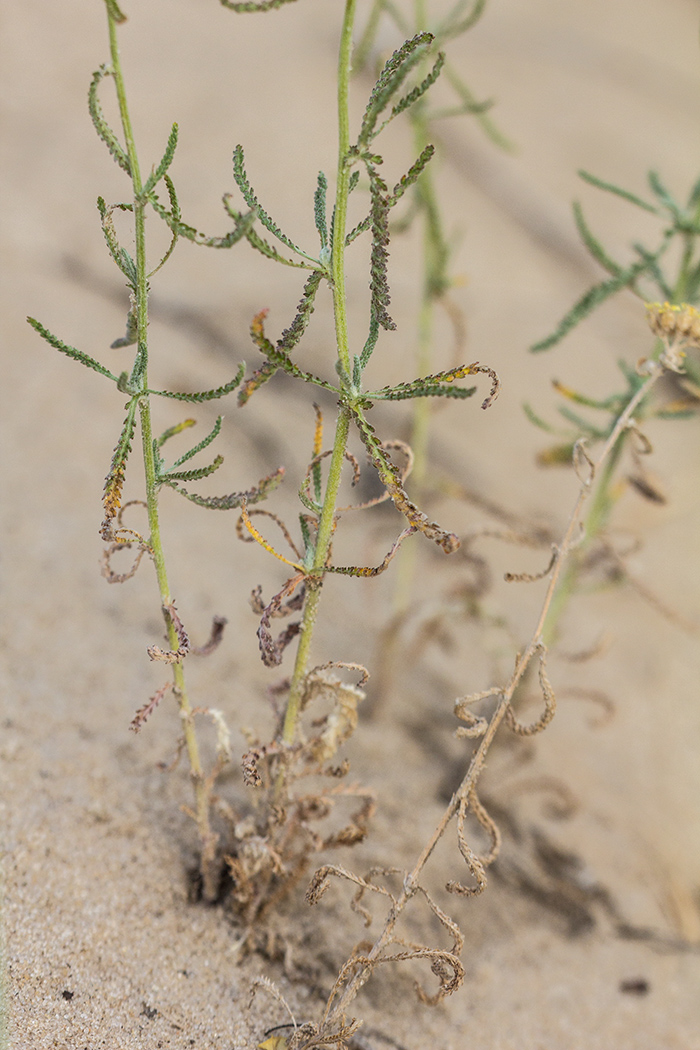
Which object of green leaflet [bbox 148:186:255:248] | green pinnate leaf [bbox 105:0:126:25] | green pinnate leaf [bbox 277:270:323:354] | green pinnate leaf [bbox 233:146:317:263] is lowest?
green pinnate leaf [bbox 277:270:323:354]

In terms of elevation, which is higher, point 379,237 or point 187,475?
point 379,237

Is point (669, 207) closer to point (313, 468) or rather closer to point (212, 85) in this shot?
point (313, 468)

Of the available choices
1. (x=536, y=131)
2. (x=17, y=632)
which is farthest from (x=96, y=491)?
(x=536, y=131)

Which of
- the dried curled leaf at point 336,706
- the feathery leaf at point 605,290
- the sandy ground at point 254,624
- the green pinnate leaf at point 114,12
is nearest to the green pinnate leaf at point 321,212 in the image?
the green pinnate leaf at point 114,12

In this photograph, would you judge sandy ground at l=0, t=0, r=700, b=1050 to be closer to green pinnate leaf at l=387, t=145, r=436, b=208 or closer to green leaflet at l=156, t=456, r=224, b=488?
green leaflet at l=156, t=456, r=224, b=488

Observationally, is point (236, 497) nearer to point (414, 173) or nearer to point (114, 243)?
point (114, 243)

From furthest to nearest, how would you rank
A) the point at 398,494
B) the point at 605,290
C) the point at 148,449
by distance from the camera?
the point at 605,290
the point at 148,449
the point at 398,494

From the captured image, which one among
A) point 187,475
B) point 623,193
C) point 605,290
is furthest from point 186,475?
point 623,193

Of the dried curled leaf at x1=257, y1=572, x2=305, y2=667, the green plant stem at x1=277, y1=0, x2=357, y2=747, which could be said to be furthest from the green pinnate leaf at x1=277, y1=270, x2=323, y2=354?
the dried curled leaf at x1=257, y1=572, x2=305, y2=667
